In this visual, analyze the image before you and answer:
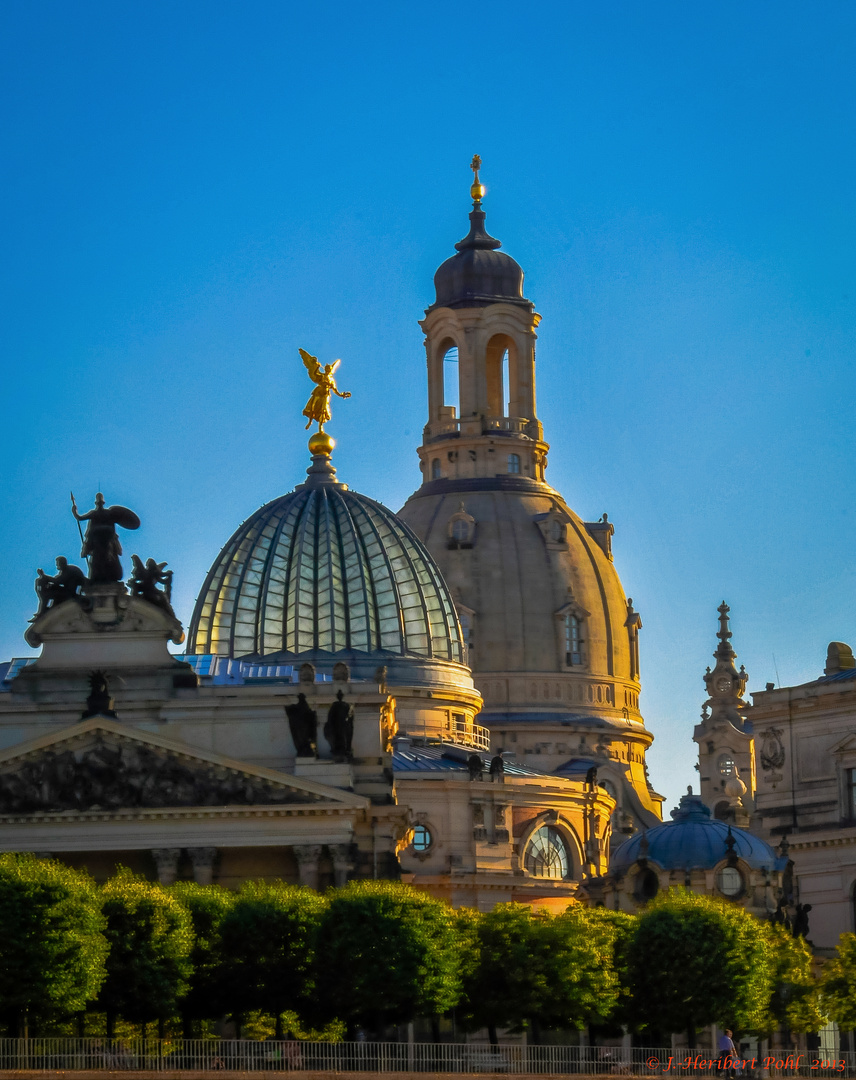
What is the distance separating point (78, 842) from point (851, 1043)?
33.4 meters

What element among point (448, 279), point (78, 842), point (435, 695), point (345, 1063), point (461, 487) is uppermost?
point (448, 279)

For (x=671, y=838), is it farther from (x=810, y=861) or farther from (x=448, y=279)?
(x=448, y=279)

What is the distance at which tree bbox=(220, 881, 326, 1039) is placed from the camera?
104 m

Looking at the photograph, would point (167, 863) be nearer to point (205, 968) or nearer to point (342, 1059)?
point (205, 968)

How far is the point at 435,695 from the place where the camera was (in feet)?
480

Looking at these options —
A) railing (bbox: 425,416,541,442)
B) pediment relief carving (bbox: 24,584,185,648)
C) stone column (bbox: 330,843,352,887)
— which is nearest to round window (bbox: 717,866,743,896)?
stone column (bbox: 330,843,352,887)

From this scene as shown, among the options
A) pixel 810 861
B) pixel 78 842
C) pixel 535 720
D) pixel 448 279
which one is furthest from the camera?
pixel 448 279

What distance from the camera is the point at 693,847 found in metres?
137

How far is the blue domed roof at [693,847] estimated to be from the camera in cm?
13638

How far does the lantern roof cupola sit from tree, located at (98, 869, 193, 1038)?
88620 millimetres

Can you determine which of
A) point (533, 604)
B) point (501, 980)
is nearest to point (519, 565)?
point (533, 604)

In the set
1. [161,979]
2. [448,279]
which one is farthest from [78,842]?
[448,279]

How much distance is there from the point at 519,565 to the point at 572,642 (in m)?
4.87

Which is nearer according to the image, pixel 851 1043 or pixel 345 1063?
pixel 345 1063
